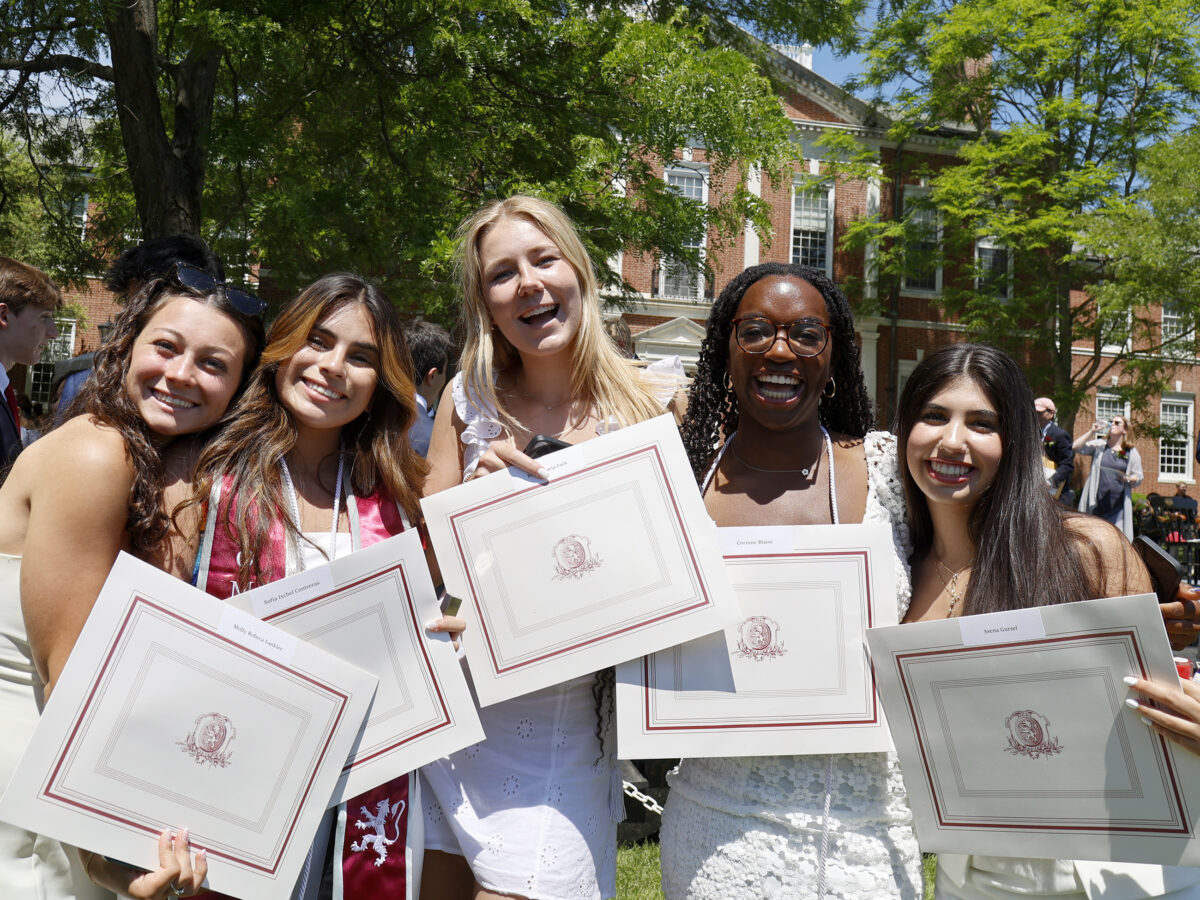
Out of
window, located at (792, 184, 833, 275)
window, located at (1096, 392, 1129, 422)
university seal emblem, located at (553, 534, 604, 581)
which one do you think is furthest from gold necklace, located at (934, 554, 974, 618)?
window, located at (1096, 392, 1129, 422)

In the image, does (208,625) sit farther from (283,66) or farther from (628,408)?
(283,66)

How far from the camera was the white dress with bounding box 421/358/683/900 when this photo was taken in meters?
2.43

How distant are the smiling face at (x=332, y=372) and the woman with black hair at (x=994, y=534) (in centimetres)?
134

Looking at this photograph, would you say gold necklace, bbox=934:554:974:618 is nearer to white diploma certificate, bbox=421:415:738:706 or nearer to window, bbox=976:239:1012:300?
white diploma certificate, bbox=421:415:738:706

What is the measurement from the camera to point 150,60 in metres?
8.59

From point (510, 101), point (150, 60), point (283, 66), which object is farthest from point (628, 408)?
point (150, 60)

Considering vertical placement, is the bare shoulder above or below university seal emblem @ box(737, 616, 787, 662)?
above

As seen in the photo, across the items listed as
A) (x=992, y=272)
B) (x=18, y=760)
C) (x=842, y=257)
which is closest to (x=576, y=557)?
(x=18, y=760)

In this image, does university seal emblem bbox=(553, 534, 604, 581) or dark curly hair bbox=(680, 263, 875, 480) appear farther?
dark curly hair bbox=(680, 263, 875, 480)

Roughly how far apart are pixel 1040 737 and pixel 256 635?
1.63 meters

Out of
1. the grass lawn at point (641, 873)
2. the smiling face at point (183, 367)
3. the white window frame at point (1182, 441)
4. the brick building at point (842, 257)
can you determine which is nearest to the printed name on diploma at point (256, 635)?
the smiling face at point (183, 367)

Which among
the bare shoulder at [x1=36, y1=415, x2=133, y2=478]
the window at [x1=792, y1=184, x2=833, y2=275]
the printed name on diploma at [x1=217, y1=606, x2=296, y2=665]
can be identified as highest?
the window at [x1=792, y1=184, x2=833, y2=275]

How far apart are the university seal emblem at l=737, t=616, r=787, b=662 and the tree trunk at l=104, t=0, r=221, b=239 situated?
7.45 metres

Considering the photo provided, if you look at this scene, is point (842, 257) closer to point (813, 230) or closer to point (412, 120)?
point (813, 230)
